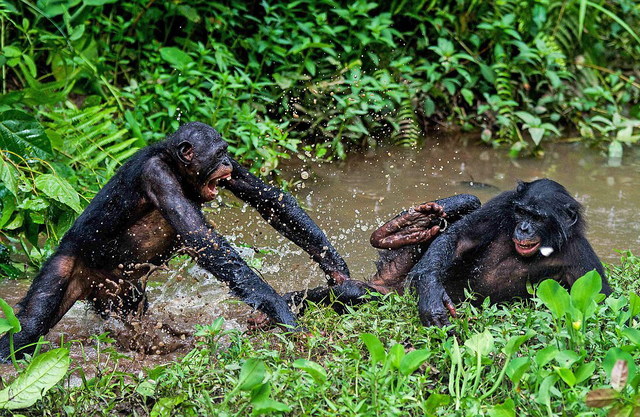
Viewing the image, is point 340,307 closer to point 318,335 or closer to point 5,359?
point 318,335

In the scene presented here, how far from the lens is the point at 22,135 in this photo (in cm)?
649

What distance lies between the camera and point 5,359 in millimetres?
5160

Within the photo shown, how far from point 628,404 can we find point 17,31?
23.2ft

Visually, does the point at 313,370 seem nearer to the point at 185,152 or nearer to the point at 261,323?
the point at 261,323

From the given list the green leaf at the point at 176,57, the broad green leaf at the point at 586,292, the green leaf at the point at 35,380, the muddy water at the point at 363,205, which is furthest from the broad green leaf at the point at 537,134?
the green leaf at the point at 35,380

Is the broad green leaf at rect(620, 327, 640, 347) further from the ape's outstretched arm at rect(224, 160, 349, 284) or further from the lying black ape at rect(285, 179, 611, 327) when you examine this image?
the ape's outstretched arm at rect(224, 160, 349, 284)

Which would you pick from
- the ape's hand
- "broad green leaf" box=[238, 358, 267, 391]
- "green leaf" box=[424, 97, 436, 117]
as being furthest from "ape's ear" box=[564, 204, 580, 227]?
"green leaf" box=[424, 97, 436, 117]

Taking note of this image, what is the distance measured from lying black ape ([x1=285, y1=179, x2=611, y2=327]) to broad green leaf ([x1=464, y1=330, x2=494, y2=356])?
3.59 ft

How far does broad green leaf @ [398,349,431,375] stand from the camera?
13.4 feet

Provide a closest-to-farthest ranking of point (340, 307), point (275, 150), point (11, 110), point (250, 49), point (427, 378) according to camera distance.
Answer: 1. point (427, 378)
2. point (340, 307)
3. point (11, 110)
4. point (275, 150)
5. point (250, 49)

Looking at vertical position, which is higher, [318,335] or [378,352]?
[378,352]

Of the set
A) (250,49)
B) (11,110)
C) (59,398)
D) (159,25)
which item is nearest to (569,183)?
(250,49)

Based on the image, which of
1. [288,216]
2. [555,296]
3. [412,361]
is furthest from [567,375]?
[288,216]

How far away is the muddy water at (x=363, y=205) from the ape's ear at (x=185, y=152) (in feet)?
2.68
